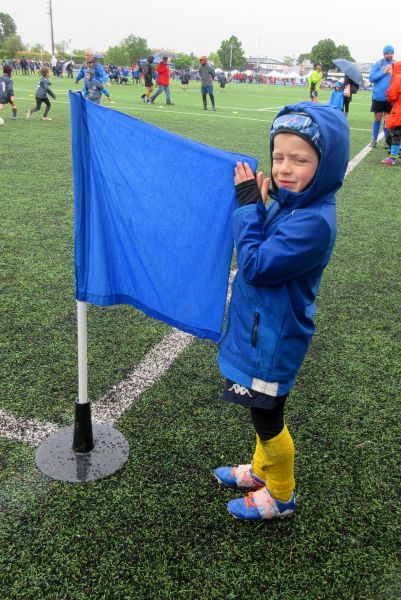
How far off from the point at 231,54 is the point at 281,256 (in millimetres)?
147972

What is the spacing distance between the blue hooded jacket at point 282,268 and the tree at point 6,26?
155 metres

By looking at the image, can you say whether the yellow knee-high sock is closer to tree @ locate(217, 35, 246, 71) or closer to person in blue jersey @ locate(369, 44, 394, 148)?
person in blue jersey @ locate(369, 44, 394, 148)

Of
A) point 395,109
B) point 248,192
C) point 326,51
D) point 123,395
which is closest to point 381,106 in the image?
point 395,109

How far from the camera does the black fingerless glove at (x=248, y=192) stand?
6.08 ft

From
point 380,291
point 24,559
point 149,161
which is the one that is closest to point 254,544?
point 24,559

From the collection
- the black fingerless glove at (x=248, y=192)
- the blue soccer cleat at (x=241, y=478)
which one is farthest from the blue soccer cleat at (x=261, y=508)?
the black fingerless glove at (x=248, y=192)

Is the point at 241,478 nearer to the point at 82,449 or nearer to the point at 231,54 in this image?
the point at 82,449

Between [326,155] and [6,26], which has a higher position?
[6,26]

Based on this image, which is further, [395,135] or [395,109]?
[395,135]

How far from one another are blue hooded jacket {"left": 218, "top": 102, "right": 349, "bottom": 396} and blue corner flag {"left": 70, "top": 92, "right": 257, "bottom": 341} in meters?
0.18

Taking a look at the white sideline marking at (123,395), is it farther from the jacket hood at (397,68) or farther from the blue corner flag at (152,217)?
the jacket hood at (397,68)

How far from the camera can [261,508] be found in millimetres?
2189

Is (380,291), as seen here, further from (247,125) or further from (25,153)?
(247,125)

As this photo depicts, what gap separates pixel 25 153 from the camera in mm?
9859
